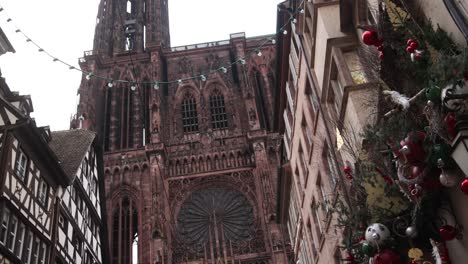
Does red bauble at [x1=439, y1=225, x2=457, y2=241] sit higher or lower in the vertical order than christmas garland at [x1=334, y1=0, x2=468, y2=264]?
lower

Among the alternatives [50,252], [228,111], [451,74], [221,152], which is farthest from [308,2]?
[228,111]

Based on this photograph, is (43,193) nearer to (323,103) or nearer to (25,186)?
(25,186)

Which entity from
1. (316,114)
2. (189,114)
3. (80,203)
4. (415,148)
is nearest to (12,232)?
(80,203)

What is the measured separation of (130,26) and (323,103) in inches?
1696

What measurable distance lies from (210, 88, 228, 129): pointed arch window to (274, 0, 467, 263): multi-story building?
58.0 ft

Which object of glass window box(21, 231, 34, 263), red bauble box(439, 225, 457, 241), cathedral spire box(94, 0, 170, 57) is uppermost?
cathedral spire box(94, 0, 170, 57)

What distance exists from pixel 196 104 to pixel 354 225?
34.4 m

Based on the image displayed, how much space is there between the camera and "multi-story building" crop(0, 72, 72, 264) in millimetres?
13438

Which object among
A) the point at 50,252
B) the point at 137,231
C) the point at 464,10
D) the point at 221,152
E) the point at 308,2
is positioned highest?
the point at 221,152

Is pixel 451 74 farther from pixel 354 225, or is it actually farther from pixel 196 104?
pixel 196 104

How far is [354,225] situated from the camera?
26.6 ft

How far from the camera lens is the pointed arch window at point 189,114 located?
4043 cm

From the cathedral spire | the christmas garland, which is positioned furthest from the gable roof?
the cathedral spire

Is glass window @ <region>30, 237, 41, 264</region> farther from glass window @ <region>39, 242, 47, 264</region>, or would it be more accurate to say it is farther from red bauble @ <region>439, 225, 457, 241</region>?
red bauble @ <region>439, 225, 457, 241</region>
